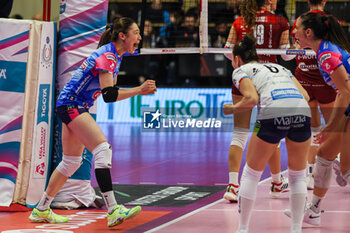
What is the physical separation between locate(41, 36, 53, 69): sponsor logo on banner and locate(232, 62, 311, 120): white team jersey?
2.23m

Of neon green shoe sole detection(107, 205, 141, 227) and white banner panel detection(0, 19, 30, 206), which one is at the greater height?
white banner panel detection(0, 19, 30, 206)

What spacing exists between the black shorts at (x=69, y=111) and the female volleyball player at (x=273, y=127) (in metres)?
1.48

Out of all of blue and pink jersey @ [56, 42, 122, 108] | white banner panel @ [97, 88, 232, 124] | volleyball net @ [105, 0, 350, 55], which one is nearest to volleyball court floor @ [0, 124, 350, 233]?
blue and pink jersey @ [56, 42, 122, 108]

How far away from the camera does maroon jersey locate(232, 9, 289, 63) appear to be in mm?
7066

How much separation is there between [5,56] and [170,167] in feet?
11.5

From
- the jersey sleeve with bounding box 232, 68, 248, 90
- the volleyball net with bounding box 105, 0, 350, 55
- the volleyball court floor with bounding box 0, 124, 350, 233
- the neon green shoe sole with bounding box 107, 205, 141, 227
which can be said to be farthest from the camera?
the volleyball net with bounding box 105, 0, 350, 55

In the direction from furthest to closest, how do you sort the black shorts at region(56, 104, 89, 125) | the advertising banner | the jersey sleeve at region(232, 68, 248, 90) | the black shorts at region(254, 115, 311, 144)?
the advertising banner < the black shorts at region(56, 104, 89, 125) < the jersey sleeve at region(232, 68, 248, 90) < the black shorts at region(254, 115, 311, 144)

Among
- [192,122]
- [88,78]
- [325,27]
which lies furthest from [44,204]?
Answer: [192,122]

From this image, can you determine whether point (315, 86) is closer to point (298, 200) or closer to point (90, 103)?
point (298, 200)

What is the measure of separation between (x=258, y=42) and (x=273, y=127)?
9.29 feet

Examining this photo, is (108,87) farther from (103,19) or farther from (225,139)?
(225,139)

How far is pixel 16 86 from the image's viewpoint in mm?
6105

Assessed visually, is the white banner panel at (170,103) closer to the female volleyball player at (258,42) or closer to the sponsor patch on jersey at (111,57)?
the female volleyball player at (258,42)

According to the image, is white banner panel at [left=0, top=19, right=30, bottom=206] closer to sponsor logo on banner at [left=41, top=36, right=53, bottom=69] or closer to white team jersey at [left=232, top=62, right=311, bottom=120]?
sponsor logo on banner at [left=41, top=36, right=53, bottom=69]
